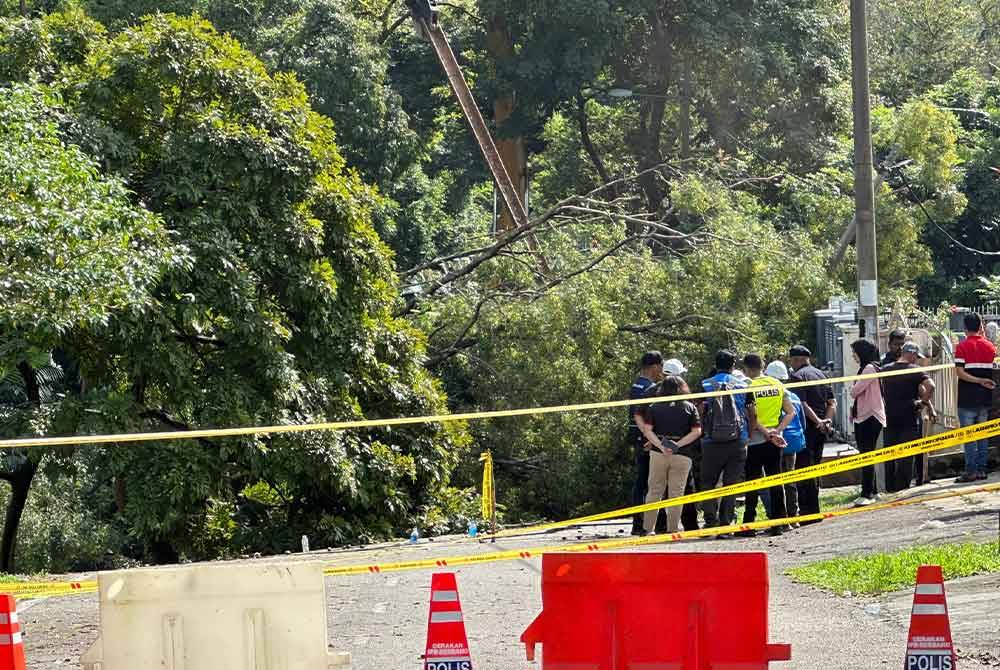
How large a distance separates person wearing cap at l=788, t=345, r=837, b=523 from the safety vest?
2.19 feet

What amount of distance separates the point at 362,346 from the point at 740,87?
19.3m

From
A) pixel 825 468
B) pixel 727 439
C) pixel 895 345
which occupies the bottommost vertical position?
pixel 825 468

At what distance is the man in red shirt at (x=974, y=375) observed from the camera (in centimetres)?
1377

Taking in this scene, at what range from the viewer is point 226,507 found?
1862cm

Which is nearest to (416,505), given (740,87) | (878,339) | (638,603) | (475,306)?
(475,306)

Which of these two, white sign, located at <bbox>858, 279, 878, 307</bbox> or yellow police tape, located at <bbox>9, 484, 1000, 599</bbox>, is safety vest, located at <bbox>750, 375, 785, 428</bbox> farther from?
white sign, located at <bbox>858, 279, 878, 307</bbox>

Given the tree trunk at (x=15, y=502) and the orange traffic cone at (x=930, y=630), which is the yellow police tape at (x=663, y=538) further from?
the tree trunk at (x=15, y=502)

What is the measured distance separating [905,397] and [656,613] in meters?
8.69

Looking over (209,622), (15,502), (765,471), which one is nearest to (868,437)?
(765,471)

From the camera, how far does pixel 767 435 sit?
12.7 meters

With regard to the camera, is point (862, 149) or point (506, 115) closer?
point (862, 149)

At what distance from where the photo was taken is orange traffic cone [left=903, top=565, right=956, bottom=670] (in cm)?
618

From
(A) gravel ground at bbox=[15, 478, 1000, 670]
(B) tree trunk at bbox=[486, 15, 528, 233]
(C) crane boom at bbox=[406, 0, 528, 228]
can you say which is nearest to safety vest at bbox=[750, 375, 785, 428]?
(A) gravel ground at bbox=[15, 478, 1000, 670]

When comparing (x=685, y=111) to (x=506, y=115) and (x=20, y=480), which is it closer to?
(x=506, y=115)
